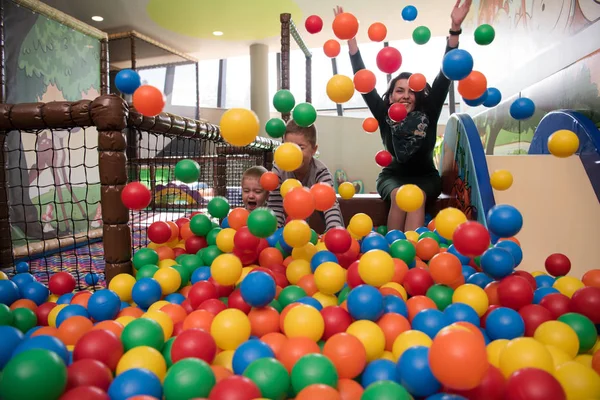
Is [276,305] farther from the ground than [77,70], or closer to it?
closer to it

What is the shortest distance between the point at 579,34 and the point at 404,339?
1.81 metres

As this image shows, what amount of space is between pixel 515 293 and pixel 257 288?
2.04 feet

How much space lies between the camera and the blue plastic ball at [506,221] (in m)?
0.94

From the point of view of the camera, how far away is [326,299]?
44.1 inches

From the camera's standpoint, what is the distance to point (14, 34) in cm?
286

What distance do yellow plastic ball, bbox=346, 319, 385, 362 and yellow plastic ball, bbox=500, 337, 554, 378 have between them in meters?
0.23

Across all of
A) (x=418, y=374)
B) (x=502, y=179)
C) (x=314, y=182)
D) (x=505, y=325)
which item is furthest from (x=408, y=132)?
(x=418, y=374)

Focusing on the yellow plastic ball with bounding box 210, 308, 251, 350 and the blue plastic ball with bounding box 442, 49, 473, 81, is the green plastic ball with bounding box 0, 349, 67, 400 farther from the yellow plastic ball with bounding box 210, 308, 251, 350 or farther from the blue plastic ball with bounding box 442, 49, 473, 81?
the blue plastic ball with bounding box 442, 49, 473, 81

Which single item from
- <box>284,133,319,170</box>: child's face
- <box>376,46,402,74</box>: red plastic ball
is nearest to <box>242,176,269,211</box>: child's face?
<box>284,133,319,170</box>: child's face

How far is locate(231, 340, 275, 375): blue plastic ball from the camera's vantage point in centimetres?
76

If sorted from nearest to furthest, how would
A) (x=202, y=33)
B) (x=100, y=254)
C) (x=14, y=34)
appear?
1. (x=100, y=254)
2. (x=14, y=34)
3. (x=202, y=33)

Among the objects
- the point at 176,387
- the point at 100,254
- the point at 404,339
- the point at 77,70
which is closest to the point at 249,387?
the point at 176,387

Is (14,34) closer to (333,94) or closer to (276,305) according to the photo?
(333,94)

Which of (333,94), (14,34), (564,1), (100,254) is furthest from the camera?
(14,34)
